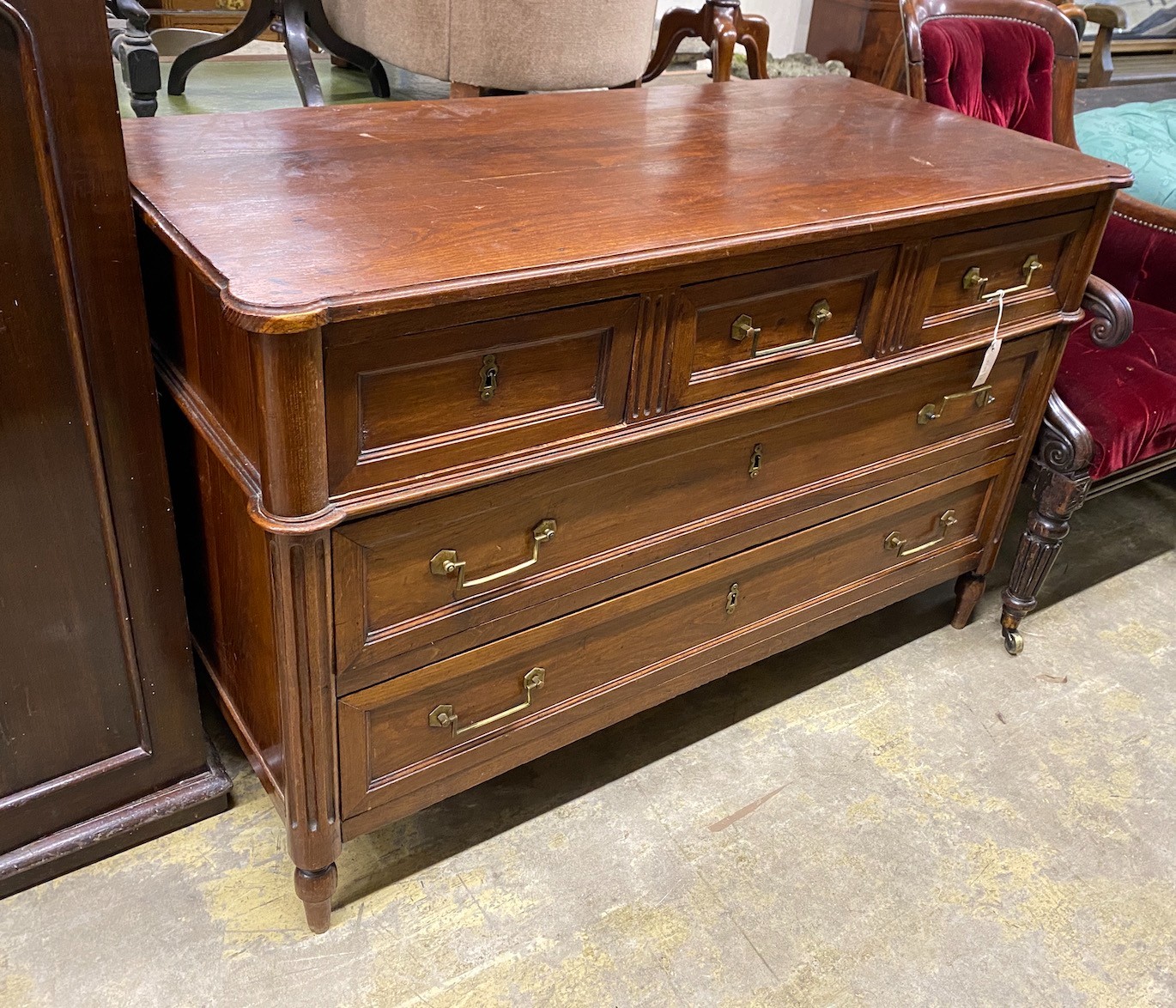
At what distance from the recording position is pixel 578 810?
1.87m

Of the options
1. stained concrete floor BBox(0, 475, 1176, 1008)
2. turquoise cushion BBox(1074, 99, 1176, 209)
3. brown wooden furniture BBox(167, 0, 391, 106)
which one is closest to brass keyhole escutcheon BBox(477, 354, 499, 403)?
stained concrete floor BBox(0, 475, 1176, 1008)

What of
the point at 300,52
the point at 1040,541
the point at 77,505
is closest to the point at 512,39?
the point at 300,52

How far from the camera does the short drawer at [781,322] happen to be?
1442 millimetres

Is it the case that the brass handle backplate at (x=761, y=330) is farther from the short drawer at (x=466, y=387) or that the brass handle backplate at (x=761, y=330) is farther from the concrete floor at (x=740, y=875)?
the concrete floor at (x=740, y=875)

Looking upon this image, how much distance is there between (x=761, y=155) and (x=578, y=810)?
1175 millimetres

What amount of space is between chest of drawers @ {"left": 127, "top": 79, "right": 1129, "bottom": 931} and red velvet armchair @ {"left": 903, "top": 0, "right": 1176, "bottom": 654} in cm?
14

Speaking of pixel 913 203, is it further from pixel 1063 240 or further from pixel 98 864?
pixel 98 864

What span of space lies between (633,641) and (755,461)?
14.2 inches

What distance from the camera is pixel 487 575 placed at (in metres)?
1.45

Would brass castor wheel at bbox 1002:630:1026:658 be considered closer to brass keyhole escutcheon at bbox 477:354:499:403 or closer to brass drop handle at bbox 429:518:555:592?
brass drop handle at bbox 429:518:555:592

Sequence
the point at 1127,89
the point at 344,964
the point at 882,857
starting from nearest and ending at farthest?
the point at 344,964 → the point at 882,857 → the point at 1127,89

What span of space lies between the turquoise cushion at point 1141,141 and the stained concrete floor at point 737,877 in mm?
1417

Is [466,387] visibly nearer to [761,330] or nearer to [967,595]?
[761,330]

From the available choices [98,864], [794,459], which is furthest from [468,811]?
[794,459]
